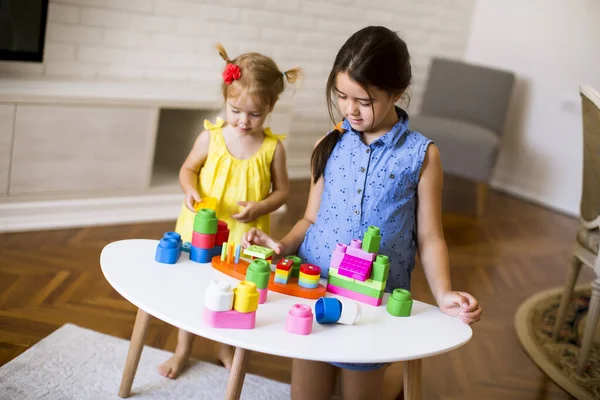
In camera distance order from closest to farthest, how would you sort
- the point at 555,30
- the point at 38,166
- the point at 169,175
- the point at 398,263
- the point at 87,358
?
the point at 398,263, the point at 87,358, the point at 38,166, the point at 169,175, the point at 555,30

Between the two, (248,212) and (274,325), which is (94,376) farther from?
(274,325)

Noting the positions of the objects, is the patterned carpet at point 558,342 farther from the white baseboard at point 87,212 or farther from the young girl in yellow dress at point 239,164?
the white baseboard at point 87,212

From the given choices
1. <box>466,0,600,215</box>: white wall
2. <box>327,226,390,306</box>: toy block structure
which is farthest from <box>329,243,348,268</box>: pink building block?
<box>466,0,600,215</box>: white wall

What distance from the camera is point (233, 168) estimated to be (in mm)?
2418

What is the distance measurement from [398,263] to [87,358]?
1055mm

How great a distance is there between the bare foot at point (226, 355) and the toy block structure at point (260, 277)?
83cm

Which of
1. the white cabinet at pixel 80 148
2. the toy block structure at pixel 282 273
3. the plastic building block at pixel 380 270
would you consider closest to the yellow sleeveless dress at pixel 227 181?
the toy block structure at pixel 282 273

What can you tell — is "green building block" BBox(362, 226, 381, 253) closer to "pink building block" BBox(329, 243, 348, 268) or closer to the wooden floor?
Result: "pink building block" BBox(329, 243, 348, 268)

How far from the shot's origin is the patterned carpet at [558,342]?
2.74 meters

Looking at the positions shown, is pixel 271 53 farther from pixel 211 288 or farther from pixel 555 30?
pixel 211 288

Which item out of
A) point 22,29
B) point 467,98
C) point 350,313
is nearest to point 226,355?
point 350,313

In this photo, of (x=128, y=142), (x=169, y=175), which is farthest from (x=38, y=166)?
(x=169, y=175)

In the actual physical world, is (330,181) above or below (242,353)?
above

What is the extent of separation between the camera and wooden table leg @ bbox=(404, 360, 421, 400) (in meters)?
1.75
